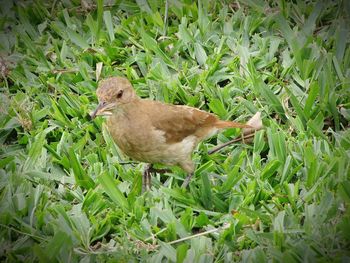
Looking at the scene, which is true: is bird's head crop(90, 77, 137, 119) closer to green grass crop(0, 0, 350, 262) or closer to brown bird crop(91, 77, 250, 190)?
brown bird crop(91, 77, 250, 190)

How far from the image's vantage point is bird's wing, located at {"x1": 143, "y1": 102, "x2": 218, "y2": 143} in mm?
6152

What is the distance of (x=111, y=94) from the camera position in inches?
237

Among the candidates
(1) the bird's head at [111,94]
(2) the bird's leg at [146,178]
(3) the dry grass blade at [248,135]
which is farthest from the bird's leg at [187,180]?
(1) the bird's head at [111,94]

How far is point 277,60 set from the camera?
7.54m

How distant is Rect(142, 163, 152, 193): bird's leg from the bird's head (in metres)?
0.57

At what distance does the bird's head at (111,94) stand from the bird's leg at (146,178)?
0.57 meters

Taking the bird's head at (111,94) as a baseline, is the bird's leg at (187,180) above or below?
below

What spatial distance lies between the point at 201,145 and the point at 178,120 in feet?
1.73

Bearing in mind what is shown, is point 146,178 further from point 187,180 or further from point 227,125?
point 227,125

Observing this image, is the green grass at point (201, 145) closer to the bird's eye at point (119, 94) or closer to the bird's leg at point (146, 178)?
the bird's leg at point (146, 178)

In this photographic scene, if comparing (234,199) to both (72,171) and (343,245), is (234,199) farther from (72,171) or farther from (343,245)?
(72,171)

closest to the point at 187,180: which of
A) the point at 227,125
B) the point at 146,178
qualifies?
the point at 146,178

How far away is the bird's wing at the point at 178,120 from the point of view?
6.15 m

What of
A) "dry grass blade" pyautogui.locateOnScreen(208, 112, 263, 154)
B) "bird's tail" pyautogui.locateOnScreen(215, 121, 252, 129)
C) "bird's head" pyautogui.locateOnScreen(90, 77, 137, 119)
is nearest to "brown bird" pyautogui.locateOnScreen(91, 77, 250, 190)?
"bird's head" pyautogui.locateOnScreen(90, 77, 137, 119)
